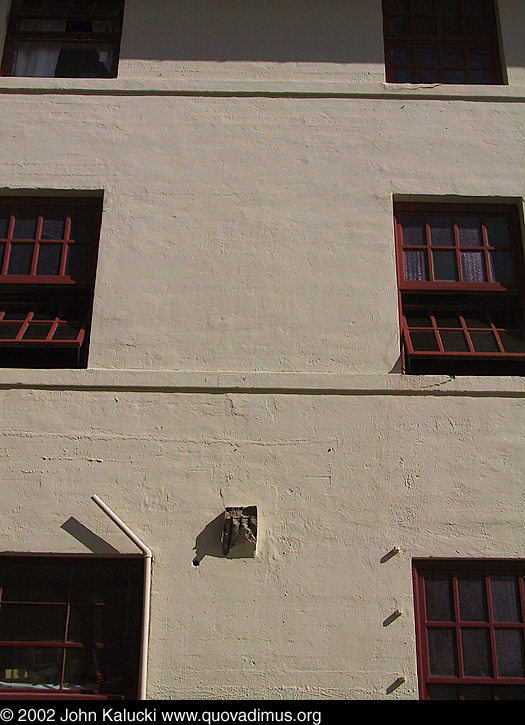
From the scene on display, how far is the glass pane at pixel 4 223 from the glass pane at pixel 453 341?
3990mm

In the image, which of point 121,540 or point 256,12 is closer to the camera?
point 121,540

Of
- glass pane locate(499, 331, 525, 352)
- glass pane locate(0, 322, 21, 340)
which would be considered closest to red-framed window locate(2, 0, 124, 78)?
glass pane locate(0, 322, 21, 340)

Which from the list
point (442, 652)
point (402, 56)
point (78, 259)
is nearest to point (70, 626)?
point (442, 652)

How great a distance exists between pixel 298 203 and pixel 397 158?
1.03 metres

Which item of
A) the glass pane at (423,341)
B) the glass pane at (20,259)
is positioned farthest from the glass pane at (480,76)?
the glass pane at (20,259)

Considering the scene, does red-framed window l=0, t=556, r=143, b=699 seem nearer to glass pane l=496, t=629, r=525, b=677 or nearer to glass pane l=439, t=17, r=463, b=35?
glass pane l=496, t=629, r=525, b=677

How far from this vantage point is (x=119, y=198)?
701cm

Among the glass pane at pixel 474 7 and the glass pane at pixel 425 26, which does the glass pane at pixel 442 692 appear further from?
the glass pane at pixel 474 7

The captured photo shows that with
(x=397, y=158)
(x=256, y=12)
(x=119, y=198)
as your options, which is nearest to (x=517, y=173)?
(x=397, y=158)

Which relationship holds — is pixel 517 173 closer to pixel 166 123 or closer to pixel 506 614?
pixel 166 123

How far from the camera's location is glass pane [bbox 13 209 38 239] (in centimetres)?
711
